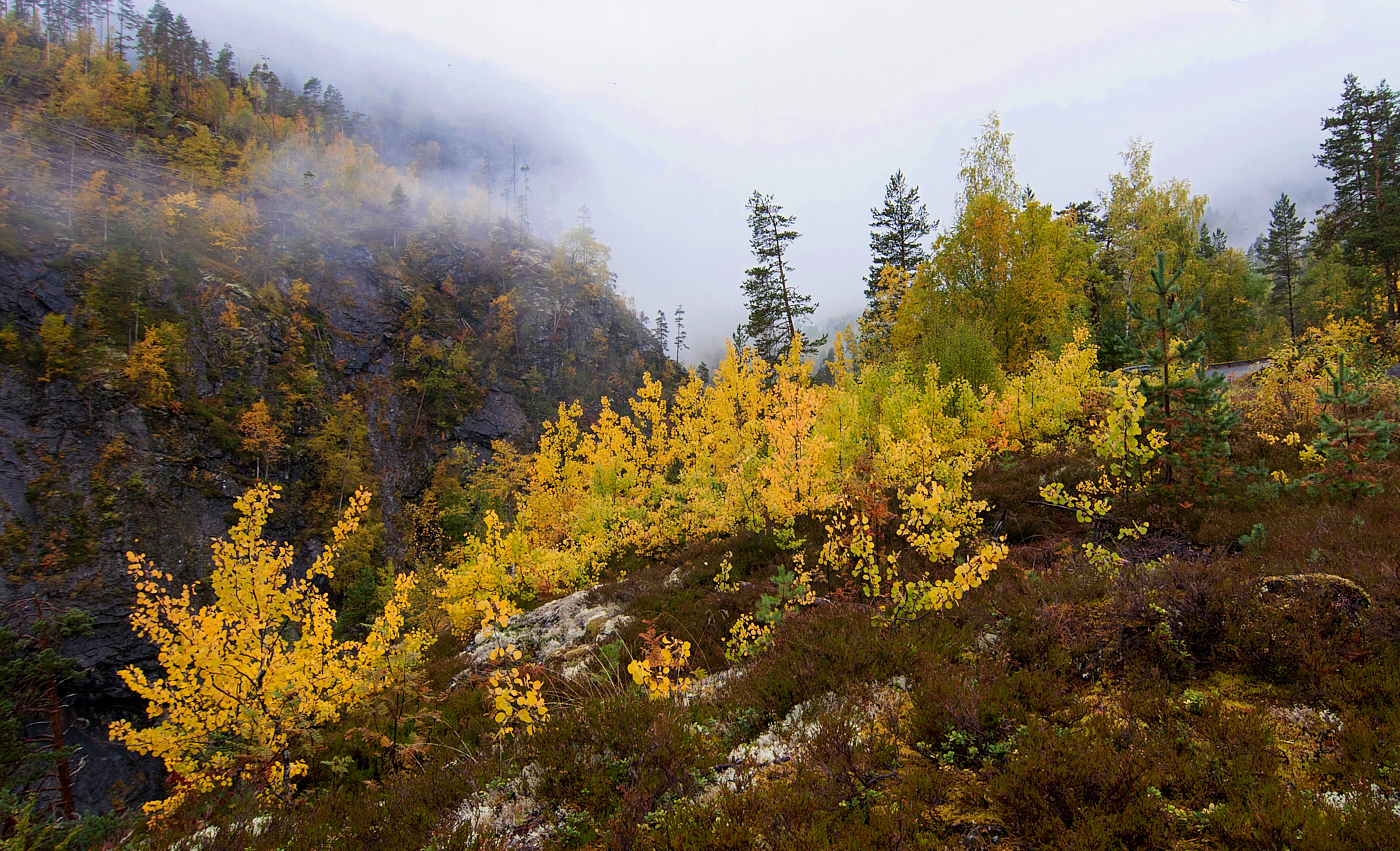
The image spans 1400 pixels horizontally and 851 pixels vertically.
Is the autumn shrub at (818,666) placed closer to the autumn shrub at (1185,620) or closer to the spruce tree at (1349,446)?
the autumn shrub at (1185,620)

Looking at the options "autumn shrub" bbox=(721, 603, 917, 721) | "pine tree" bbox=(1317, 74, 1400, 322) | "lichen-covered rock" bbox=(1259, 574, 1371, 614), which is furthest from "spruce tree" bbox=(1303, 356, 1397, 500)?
"pine tree" bbox=(1317, 74, 1400, 322)

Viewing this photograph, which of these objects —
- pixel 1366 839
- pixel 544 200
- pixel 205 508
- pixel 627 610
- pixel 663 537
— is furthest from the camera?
pixel 544 200

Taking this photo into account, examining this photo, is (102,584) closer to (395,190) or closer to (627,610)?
(627,610)

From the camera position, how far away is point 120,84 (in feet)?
210

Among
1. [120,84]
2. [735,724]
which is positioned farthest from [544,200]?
[735,724]

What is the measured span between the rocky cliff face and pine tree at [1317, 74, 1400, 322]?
52897mm

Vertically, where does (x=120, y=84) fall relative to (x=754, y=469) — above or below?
above

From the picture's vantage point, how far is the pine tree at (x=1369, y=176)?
2638 centimetres

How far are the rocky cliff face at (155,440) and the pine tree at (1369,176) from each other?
52.9 metres

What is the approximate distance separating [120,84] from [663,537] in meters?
99.5

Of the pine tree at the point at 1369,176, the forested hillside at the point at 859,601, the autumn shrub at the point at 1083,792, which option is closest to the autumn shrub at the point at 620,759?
the forested hillside at the point at 859,601

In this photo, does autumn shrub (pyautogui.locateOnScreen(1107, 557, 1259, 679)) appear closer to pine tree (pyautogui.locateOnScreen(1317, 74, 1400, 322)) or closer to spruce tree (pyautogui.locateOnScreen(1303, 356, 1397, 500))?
spruce tree (pyautogui.locateOnScreen(1303, 356, 1397, 500))

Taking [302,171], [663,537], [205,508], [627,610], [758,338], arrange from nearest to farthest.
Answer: [627,610] < [663,537] < [758,338] < [205,508] < [302,171]

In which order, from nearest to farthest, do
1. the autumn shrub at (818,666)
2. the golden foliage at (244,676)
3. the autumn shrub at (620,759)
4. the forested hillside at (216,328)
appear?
the autumn shrub at (620,759)
the autumn shrub at (818,666)
the golden foliage at (244,676)
the forested hillside at (216,328)
